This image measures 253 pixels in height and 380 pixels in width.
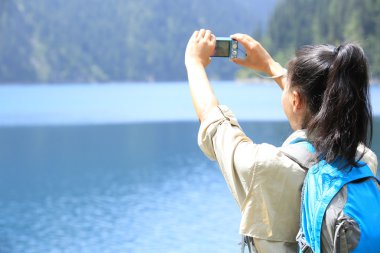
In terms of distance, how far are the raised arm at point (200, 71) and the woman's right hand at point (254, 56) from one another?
0.16m

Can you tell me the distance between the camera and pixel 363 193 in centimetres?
122

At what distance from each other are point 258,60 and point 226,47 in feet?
0.58

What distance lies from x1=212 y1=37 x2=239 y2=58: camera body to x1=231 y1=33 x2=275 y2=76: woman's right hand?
3 cm

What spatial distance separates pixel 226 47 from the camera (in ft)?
5.07

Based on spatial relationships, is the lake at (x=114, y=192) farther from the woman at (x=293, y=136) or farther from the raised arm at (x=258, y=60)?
the woman at (x=293, y=136)

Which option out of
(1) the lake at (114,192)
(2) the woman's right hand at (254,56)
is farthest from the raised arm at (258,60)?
(1) the lake at (114,192)

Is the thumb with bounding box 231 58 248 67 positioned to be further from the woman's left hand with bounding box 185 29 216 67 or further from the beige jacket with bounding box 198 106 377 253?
the beige jacket with bounding box 198 106 377 253

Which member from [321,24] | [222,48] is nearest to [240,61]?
[222,48]

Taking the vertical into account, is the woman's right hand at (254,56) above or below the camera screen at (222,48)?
above

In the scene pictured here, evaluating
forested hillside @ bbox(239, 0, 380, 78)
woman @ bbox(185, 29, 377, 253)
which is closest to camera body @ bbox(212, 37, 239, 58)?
woman @ bbox(185, 29, 377, 253)

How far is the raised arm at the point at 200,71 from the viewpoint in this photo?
135 cm

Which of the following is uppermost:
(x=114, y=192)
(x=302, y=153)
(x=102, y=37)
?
(x=102, y=37)

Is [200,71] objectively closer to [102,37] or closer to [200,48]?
[200,48]

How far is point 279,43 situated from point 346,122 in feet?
275
